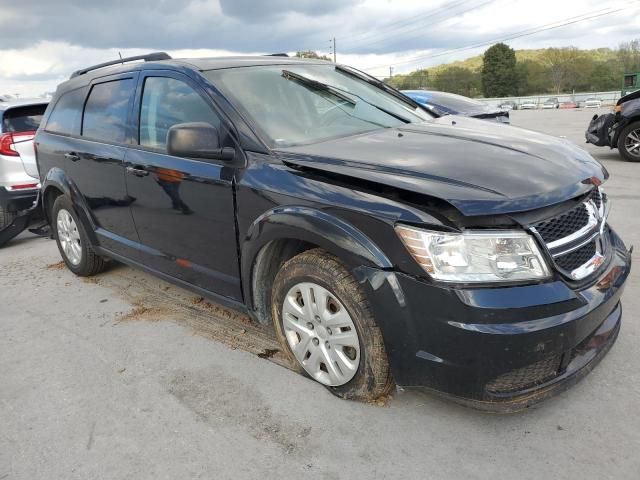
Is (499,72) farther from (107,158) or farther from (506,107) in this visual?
(107,158)

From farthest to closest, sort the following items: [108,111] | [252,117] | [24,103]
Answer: [24,103] → [108,111] → [252,117]

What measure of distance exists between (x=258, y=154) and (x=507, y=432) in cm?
182

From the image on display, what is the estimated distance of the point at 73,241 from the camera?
4.86m

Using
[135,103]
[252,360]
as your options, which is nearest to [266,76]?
[135,103]

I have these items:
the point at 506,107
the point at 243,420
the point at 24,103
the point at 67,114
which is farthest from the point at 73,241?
the point at 506,107

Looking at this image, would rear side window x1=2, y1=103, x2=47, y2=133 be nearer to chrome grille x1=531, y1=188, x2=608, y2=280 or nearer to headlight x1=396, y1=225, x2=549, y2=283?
headlight x1=396, y1=225, x2=549, y2=283

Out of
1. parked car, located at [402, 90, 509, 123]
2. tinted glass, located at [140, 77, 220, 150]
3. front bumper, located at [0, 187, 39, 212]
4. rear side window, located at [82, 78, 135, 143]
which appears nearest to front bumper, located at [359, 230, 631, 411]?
tinted glass, located at [140, 77, 220, 150]

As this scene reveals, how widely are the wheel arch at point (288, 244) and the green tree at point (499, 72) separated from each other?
94842mm

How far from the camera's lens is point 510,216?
84.0 inches

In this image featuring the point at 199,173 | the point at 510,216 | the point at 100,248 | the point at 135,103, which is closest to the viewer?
the point at 510,216

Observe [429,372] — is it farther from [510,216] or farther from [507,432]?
[510,216]

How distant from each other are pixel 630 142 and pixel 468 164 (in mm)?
8123

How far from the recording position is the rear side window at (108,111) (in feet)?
12.5

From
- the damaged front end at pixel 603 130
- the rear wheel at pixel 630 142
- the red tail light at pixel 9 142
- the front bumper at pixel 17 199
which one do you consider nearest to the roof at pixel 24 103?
the red tail light at pixel 9 142
